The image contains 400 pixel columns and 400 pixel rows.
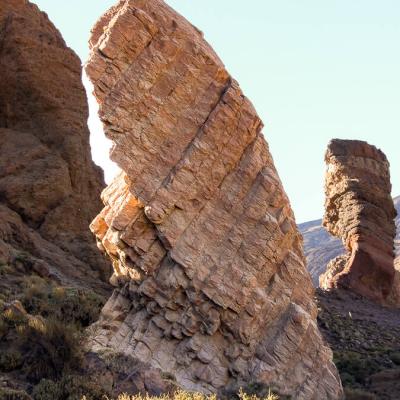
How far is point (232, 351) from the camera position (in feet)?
51.3

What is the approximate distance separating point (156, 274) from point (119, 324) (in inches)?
68.9

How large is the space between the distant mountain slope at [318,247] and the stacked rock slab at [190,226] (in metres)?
59.0

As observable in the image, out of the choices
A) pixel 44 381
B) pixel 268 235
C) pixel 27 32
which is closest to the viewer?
pixel 44 381

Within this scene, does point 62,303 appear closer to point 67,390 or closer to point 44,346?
point 44,346

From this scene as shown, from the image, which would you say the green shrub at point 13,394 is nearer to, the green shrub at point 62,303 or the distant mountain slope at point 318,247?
the green shrub at point 62,303

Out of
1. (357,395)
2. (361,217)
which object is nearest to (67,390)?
(357,395)

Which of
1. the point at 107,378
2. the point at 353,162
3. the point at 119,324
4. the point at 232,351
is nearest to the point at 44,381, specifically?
the point at 107,378

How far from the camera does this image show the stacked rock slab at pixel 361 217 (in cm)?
4041

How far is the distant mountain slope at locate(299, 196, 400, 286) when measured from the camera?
96.2m

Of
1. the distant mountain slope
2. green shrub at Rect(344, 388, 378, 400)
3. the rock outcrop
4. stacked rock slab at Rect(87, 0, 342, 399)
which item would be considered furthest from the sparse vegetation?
the distant mountain slope

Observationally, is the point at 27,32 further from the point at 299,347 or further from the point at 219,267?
the point at 299,347

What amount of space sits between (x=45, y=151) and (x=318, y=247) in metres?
92.6

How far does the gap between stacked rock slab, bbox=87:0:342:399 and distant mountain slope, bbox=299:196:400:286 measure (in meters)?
59.0

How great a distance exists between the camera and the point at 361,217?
137 ft
